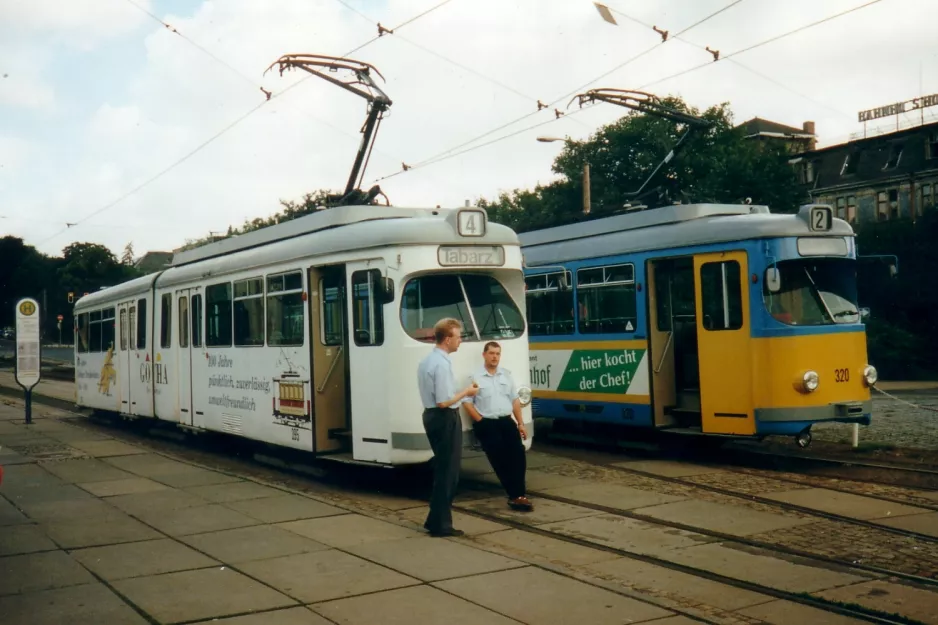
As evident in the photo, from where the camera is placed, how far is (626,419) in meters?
14.4

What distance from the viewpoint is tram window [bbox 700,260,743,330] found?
12.7 meters

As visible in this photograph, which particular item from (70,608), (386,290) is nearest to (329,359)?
(386,290)

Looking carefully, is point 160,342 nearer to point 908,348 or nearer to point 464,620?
point 464,620

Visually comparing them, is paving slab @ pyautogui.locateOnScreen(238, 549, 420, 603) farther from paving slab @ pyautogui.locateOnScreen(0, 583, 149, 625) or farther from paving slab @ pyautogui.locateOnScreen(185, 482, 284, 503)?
paving slab @ pyautogui.locateOnScreen(185, 482, 284, 503)

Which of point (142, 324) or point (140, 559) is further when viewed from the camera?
point (142, 324)

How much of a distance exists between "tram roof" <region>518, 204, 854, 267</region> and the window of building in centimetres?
5502

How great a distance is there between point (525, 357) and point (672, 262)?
3172mm

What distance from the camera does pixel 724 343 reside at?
1281 centimetres

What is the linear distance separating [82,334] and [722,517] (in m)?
18.2

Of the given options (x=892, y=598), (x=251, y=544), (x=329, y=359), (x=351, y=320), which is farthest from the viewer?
(x=329, y=359)

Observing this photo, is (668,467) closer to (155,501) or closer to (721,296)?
(721,296)

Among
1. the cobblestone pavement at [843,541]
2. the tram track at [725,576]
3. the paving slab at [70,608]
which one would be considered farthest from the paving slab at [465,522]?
the paving slab at [70,608]

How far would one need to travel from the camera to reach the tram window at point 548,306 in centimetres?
1559

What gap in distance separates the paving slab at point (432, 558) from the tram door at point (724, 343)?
534 centimetres
